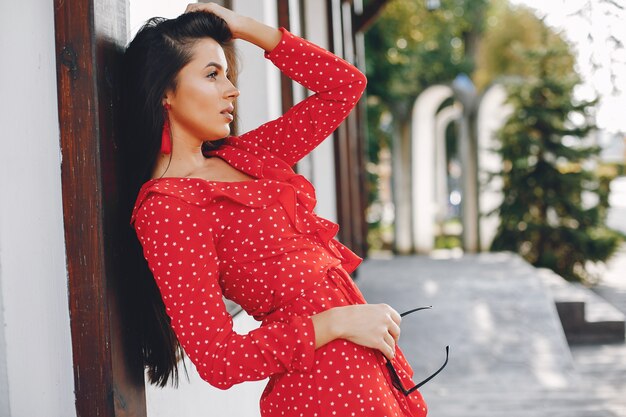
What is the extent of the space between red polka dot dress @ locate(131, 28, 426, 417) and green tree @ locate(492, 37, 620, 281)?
A: 7.71 m

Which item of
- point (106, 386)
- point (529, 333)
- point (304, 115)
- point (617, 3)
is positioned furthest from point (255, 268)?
point (529, 333)

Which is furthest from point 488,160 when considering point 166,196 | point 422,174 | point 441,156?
point 166,196

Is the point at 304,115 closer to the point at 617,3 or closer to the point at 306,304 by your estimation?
the point at 306,304

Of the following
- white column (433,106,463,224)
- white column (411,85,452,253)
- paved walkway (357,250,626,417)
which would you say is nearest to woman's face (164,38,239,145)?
paved walkway (357,250,626,417)

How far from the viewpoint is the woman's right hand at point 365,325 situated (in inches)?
51.4

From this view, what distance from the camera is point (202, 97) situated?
138 cm

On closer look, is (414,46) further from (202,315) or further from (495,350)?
(202,315)

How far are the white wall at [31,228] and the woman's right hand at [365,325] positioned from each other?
48 cm

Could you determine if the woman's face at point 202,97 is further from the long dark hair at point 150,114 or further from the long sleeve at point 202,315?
the long sleeve at point 202,315

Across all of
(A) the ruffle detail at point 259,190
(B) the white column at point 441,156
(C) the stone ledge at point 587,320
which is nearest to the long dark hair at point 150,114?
(A) the ruffle detail at point 259,190

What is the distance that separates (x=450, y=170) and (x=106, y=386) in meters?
24.2

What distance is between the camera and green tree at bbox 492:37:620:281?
8.73m

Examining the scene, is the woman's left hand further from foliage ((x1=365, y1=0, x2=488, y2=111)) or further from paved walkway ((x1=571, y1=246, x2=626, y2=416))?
foliage ((x1=365, y1=0, x2=488, y2=111))

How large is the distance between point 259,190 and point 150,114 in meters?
0.23
